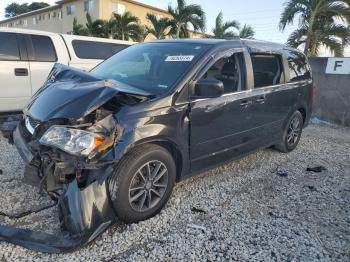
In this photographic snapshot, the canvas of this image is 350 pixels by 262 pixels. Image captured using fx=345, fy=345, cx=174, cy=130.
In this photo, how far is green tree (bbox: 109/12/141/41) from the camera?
23688mm

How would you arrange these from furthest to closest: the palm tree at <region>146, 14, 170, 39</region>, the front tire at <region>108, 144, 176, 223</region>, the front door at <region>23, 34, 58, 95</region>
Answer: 1. the palm tree at <region>146, 14, 170, 39</region>
2. the front door at <region>23, 34, 58, 95</region>
3. the front tire at <region>108, 144, 176, 223</region>

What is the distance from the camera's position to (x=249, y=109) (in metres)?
4.48

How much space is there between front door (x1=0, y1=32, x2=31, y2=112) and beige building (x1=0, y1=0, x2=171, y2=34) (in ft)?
97.5

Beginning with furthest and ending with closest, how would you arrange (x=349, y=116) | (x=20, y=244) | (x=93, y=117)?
(x=349, y=116) → (x=93, y=117) → (x=20, y=244)

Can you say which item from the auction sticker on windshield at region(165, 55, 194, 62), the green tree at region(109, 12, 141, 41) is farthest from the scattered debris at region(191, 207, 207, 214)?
the green tree at region(109, 12, 141, 41)

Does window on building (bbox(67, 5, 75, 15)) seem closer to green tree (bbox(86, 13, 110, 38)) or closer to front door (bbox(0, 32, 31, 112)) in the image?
green tree (bbox(86, 13, 110, 38))

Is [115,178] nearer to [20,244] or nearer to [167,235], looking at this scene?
[167,235]

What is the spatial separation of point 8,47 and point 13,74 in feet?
1.65

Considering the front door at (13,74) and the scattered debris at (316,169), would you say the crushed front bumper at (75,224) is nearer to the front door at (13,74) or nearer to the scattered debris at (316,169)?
the scattered debris at (316,169)

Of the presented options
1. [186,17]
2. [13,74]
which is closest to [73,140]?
[13,74]

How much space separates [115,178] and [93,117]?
573 mm

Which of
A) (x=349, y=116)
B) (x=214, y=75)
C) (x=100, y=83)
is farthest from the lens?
(x=349, y=116)

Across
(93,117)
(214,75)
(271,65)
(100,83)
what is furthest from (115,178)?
(271,65)

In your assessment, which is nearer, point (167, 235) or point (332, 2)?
point (167, 235)
